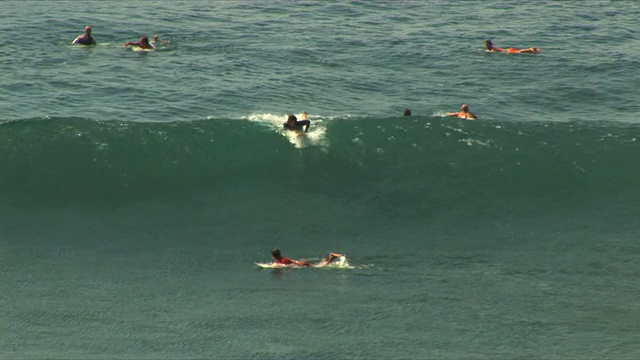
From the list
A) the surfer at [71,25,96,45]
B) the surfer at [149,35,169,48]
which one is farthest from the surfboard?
the surfer at [71,25,96,45]

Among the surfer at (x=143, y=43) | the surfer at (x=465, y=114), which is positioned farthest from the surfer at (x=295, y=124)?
the surfer at (x=143, y=43)

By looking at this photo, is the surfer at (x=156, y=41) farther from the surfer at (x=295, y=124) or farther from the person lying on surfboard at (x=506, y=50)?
the person lying on surfboard at (x=506, y=50)

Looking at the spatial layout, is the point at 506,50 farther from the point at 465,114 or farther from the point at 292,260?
the point at 292,260

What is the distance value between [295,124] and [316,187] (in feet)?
9.65

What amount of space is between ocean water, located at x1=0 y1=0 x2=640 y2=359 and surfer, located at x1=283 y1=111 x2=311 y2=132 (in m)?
0.51

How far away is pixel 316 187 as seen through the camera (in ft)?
95.3

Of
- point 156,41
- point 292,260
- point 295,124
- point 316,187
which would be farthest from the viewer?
point 156,41

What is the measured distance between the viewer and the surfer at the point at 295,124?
102 feet

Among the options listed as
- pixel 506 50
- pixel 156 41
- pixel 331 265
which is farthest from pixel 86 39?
pixel 331 265

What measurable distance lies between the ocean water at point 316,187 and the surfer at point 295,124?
20.0 inches

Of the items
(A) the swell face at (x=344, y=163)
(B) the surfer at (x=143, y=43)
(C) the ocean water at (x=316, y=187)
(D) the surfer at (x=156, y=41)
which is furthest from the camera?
(D) the surfer at (x=156, y=41)

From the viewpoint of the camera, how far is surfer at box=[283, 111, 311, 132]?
31163 mm

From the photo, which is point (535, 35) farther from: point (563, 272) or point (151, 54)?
point (563, 272)

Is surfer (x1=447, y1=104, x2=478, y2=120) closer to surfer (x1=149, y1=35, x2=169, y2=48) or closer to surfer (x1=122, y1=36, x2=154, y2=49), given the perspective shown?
surfer (x1=122, y1=36, x2=154, y2=49)
